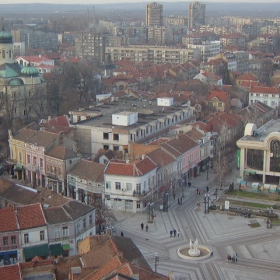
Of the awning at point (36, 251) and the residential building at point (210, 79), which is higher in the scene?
the residential building at point (210, 79)

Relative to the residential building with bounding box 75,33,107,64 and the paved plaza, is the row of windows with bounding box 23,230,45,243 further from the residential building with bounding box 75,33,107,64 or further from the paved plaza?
the residential building with bounding box 75,33,107,64

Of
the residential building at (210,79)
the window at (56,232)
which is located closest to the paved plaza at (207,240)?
the window at (56,232)

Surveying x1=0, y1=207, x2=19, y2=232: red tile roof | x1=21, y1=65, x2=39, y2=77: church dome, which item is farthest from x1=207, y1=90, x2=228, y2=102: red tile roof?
x1=0, y1=207, x2=19, y2=232: red tile roof

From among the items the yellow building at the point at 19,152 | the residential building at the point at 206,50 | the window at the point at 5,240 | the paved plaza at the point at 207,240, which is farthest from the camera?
the residential building at the point at 206,50

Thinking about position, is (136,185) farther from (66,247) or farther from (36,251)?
(36,251)

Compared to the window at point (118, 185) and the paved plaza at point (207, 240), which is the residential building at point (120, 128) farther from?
the window at point (118, 185)

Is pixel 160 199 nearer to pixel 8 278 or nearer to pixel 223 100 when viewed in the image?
pixel 8 278

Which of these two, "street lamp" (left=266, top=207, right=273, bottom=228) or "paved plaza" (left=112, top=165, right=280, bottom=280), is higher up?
"street lamp" (left=266, top=207, right=273, bottom=228)
